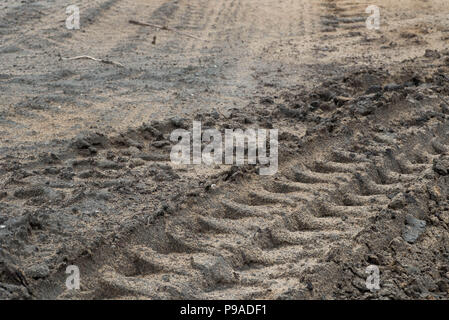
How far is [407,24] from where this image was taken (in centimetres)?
863

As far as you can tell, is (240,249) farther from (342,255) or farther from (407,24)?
(407,24)

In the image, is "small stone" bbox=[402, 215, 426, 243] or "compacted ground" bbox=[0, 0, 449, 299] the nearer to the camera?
"compacted ground" bbox=[0, 0, 449, 299]

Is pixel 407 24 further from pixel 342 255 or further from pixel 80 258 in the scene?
pixel 80 258

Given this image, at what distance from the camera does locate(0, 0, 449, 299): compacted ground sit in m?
3.19

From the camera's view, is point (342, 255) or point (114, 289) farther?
point (342, 255)

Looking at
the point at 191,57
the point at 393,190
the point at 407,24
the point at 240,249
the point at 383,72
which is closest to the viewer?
the point at 240,249

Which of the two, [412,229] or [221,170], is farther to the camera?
[221,170]

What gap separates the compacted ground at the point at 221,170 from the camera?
319 cm

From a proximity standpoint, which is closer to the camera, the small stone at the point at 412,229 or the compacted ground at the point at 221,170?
the compacted ground at the point at 221,170

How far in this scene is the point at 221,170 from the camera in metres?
4.34

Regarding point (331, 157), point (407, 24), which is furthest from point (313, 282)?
point (407, 24)

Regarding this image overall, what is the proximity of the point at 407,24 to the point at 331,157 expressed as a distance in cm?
486
